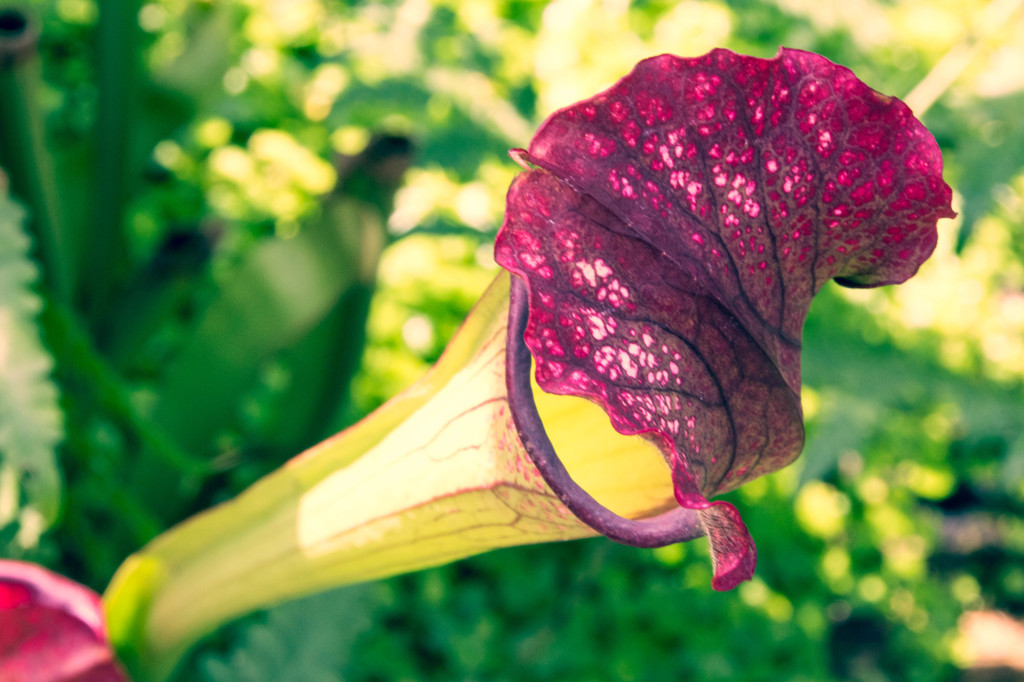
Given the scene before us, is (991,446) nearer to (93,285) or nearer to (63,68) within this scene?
(93,285)

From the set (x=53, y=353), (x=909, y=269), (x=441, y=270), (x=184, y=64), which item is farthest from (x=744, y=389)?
(x=441, y=270)

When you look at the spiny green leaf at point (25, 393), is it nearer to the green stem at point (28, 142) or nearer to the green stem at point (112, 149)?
the green stem at point (28, 142)

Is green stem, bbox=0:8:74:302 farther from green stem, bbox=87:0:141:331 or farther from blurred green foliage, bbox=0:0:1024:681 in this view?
green stem, bbox=87:0:141:331

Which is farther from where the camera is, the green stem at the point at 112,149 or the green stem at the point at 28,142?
the green stem at the point at 112,149

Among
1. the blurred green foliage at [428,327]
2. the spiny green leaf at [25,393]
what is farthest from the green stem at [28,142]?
the spiny green leaf at [25,393]

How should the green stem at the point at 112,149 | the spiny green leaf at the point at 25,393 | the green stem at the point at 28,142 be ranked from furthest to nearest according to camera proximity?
the green stem at the point at 112,149 < the green stem at the point at 28,142 < the spiny green leaf at the point at 25,393

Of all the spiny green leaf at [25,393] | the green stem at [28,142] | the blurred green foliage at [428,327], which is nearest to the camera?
the spiny green leaf at [25,393]

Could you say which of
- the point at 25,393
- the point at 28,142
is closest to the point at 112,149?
the point at 28,142

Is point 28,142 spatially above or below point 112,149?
above

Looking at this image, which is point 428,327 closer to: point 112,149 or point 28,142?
point 112,149
